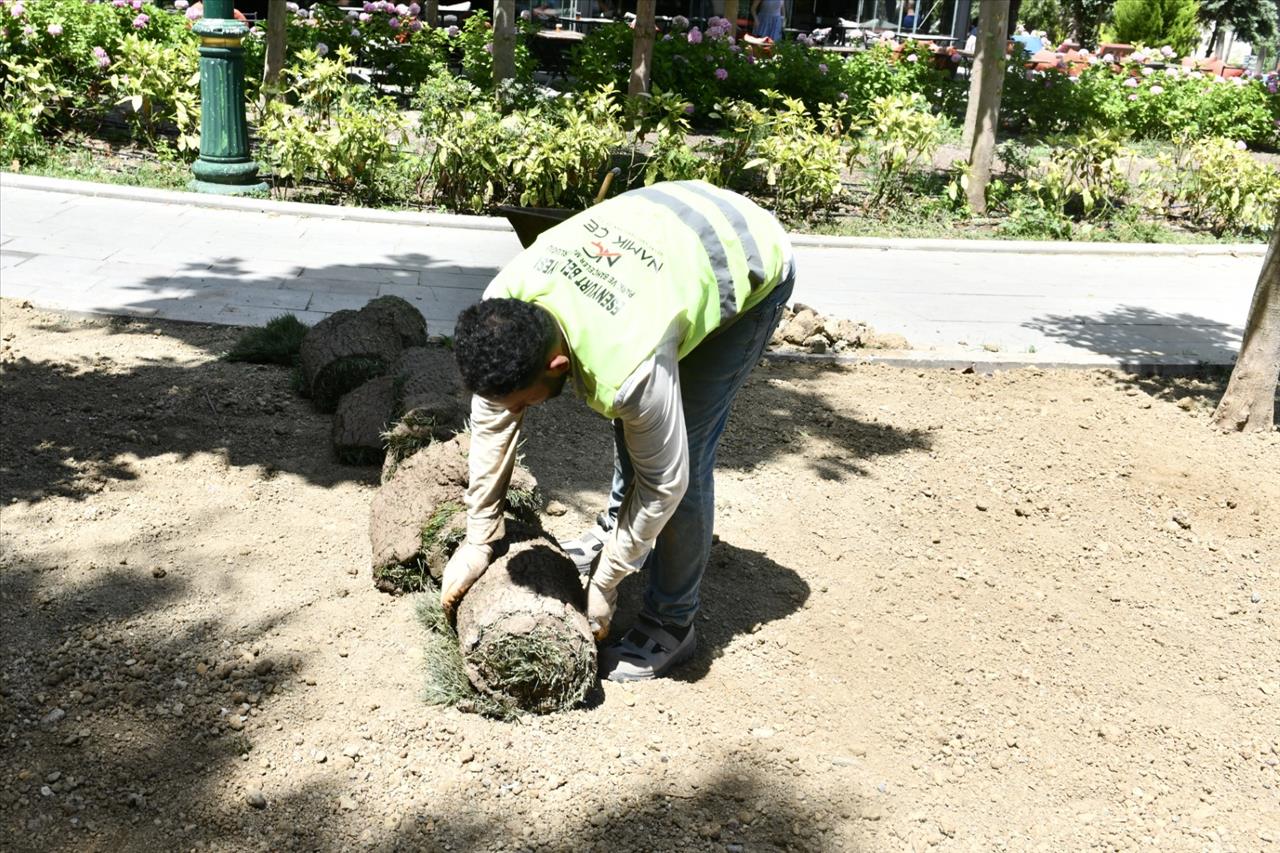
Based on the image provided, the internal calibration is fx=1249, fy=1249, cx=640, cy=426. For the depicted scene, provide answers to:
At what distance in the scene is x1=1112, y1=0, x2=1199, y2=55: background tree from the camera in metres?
33.4

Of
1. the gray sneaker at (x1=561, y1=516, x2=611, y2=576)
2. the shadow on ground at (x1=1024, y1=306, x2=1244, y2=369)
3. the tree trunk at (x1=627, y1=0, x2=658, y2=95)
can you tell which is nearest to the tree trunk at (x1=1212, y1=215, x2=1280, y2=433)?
the shadow on ground at (x1=1024, y1=306, x2=1244, y2=369)

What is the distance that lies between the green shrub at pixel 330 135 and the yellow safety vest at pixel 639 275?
6.74m

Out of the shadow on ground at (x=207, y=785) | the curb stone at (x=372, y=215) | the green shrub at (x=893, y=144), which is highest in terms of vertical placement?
the green shrub at (x=893, y=144)

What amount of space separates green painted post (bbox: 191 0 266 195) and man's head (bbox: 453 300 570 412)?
7.45 m

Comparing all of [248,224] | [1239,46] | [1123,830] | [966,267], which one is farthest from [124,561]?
[1239,46]

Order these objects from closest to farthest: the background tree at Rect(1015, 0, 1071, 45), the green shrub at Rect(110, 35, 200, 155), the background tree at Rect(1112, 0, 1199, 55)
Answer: the green shrub at Rect(110, 35, 200, 155) → the background tree at Rect(1112, 0, 1199, 55) → the background tree at Rect(1015, 0, 1071, 45)

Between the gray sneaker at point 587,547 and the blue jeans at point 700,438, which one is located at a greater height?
the blue jeans at point 700,438

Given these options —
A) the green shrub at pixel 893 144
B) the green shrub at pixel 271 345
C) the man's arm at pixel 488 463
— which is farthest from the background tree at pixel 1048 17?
the man's arm at pixel 488 463

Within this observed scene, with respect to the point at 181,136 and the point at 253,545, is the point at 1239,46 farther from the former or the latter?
the point at 253,545

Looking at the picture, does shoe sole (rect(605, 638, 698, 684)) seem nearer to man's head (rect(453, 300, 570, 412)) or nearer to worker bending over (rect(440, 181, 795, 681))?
worker bending over (rect(440, 181, 795, 681))

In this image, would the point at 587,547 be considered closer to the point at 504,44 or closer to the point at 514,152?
the point at 514,152

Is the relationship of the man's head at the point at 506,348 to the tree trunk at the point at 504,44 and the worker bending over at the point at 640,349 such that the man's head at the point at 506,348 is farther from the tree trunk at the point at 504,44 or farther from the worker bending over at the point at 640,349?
the tree trunk at the point at 504,44

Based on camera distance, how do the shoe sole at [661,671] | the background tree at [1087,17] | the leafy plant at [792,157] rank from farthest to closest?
1. the background tree at [1087,17]
2. the leafy plant at [792,157]
3. the shoe sole at [661,671]

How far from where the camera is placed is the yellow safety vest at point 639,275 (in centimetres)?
284
